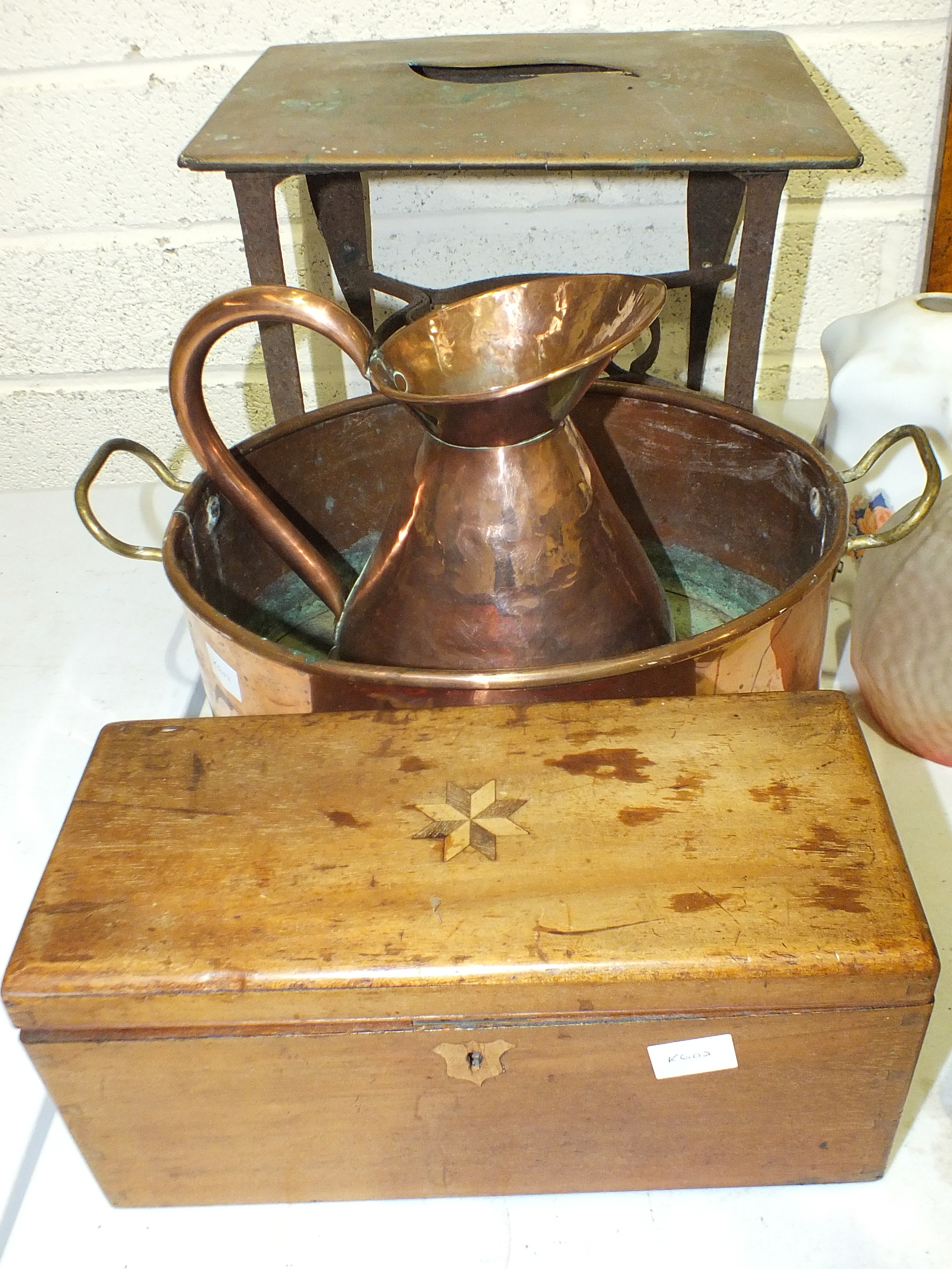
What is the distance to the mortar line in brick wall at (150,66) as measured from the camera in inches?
36.0

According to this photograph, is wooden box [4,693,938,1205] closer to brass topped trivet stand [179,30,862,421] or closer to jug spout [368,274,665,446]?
jug spout [368,274,665,446]

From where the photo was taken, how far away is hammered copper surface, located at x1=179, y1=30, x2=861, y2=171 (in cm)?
66

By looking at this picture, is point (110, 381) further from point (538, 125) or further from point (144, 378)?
point (538, 125)

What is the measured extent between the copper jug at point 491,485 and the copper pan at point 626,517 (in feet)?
0.12

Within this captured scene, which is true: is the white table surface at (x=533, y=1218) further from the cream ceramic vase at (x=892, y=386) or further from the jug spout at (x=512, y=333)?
the jug spout at (x=512, y=333)

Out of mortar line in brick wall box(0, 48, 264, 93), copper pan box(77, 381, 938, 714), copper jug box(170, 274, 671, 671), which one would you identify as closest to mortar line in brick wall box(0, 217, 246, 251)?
mortar line in brick wall box(0, 48, 264, 93)

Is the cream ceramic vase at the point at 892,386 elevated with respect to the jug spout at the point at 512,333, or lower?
lower

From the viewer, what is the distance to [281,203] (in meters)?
0.98

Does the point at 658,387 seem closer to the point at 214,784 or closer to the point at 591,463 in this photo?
the point at 591,463

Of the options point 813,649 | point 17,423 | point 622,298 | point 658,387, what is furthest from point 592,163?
point 17,423

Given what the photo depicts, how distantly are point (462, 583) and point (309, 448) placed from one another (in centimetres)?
25

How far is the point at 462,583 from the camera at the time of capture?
61cm

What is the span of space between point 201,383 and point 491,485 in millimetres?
191

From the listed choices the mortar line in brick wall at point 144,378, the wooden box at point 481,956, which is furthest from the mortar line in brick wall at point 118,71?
the wooden box at point 481,956
